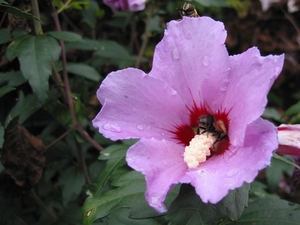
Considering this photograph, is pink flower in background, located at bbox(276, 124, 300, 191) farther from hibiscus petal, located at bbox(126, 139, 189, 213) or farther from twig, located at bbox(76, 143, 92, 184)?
twig, located at bbox(76, 143, 92, 184)

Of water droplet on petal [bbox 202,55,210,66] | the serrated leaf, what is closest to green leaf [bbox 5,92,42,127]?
the serrated leaf

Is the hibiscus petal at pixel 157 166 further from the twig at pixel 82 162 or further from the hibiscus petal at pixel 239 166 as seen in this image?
the twig at pixel 82 162

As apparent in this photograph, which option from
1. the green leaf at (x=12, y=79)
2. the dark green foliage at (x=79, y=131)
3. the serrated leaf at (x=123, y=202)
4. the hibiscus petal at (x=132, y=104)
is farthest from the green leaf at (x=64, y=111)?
the hibiscus petal at (x=132, y=104)

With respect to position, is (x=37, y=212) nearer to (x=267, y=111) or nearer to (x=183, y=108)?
(x=183, y=108)

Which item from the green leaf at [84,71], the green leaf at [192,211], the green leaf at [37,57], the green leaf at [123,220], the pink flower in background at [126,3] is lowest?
the green leaf at [123,220]

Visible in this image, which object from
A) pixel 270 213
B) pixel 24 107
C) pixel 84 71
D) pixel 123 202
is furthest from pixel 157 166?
pixel 84 71

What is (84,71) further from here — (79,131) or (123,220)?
(123,220)
